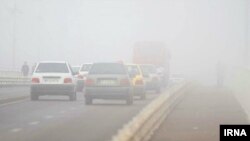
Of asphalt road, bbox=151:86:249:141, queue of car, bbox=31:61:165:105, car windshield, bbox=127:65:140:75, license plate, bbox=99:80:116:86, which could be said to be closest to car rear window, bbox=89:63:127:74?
queue of car, bbox=31:61:165:105

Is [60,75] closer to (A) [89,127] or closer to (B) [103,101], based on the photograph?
(B) [103,101]

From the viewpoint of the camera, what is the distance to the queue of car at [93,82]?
1159 inches

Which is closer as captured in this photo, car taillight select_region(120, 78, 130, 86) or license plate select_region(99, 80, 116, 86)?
license plate select_region(99, 80, 116, 86)

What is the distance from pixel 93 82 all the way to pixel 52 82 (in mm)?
2861

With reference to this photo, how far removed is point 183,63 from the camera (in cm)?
18762

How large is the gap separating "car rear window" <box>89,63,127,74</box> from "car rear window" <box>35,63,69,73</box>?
8.68ft

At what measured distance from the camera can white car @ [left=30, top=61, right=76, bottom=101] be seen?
31625 millimetres

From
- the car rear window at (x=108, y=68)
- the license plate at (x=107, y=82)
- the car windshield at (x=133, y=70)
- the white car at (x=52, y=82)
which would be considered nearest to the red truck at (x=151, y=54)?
the car windshield at (x=133, y=70)

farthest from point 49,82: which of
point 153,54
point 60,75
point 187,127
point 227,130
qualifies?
point 153,54

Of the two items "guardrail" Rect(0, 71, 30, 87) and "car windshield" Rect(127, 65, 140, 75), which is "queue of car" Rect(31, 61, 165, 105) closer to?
"car windshield" Rect(127, 65, 140, 75)

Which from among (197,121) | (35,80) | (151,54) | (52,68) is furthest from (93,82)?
(151,54)

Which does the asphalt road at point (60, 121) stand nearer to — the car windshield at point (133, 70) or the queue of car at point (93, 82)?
the queue of car at point (93, 82)

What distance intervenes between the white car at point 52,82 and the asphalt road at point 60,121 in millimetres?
1223

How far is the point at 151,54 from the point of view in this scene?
63.2 m
